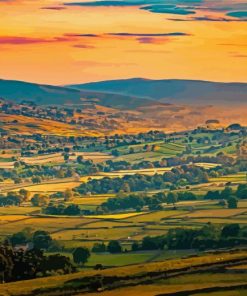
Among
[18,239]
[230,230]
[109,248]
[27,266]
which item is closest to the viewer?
[27,266]

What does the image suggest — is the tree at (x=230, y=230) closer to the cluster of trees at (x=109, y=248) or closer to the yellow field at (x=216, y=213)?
the cluster of trees at (x=109, y=248)

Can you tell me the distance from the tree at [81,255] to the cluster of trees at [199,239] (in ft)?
30.3

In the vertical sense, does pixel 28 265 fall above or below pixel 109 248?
below

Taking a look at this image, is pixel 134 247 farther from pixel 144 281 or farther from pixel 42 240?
pixel 144 281

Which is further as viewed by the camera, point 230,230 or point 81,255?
point 230,230

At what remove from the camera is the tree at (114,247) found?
14888 centimetres

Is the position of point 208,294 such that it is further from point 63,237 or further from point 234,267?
point 63,237

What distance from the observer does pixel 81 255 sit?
139 meters

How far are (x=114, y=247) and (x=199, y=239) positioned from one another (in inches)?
465

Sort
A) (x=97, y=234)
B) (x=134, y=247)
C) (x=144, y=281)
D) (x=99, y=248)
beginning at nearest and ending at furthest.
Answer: (x=144, y=281) → (x=134, y=247) → (x=99, y=248) → (x=97, y=234)

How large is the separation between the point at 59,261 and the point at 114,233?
46.3 m

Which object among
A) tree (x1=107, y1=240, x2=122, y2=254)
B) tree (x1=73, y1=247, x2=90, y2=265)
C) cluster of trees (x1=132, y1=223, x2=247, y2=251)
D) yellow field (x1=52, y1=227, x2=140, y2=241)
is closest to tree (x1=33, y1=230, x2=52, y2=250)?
yellow field (x1=52, y1=227, x2=140, y2=241)

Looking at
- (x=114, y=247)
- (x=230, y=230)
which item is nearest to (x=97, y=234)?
(x=114, y=247)

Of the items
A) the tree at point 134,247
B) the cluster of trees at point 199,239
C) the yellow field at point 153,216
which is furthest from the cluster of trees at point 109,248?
the yellow field at point 153,216
